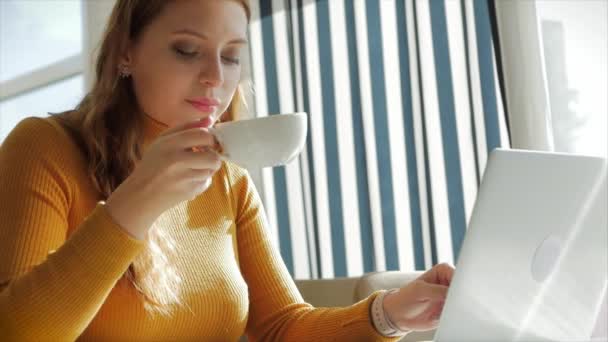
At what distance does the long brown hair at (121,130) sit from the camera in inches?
49.3

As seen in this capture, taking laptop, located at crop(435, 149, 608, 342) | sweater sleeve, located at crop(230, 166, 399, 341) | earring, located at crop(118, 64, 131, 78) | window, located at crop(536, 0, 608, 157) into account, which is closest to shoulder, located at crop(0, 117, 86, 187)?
earring, located at crop(118, 64, 131, 78)

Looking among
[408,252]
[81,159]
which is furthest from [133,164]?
[408,252]

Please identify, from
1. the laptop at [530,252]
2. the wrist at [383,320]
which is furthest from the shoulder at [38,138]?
the laptop at [530,252]

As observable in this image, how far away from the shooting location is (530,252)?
0.87 m

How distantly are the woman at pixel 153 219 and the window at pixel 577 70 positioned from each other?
1557mm

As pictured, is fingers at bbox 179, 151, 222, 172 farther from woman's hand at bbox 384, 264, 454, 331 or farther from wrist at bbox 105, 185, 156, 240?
woman's hand at bbox 384, 264, 454, 331

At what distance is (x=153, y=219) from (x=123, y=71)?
0.54 m

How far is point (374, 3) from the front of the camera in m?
3.34

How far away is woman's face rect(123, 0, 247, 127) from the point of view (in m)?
1.29

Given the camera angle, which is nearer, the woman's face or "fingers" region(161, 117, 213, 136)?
"fingers" region(161, 117, 213, 136)

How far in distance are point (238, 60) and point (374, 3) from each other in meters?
2.07

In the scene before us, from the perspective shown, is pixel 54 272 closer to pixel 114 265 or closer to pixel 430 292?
pixel 114 265

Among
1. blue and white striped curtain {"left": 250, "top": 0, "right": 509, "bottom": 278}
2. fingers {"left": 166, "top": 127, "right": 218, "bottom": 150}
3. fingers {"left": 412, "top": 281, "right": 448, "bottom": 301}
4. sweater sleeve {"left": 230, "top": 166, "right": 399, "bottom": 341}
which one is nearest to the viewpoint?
fingers {"left": 166, "top": 127, "right": 218, "bottom": 150}

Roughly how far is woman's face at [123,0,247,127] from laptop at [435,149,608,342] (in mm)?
607
